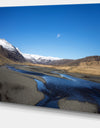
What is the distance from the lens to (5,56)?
387 centimetres

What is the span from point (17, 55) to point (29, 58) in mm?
470

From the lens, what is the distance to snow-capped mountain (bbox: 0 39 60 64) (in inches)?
140

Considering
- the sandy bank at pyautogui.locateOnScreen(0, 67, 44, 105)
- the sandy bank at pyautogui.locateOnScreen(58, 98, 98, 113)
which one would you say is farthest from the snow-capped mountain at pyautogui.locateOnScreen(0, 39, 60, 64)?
the sandy bank at pyautogui.locateOnScreen(58, 98, 98, 113)

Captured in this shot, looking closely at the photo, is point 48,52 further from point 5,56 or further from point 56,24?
point 5,56

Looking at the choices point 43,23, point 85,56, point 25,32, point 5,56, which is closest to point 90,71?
point 85,56

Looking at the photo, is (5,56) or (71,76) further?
(5,56)

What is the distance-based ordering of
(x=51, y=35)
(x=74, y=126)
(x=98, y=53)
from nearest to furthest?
(x=74, y=126), (x=98, y=53), (x=51, y=35)

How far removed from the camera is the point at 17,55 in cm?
380

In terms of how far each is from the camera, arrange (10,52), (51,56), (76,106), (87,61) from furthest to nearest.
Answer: (10,52), (51,56), (87,61), (76,106)

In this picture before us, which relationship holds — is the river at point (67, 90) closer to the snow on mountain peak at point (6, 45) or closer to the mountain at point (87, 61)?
the mountain at point (87, 61)

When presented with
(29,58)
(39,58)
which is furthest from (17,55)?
(39,58)

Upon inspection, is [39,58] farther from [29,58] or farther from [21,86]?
[21,86]

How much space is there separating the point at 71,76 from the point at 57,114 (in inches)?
46.5

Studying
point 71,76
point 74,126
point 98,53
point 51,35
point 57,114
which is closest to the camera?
point 74,126
